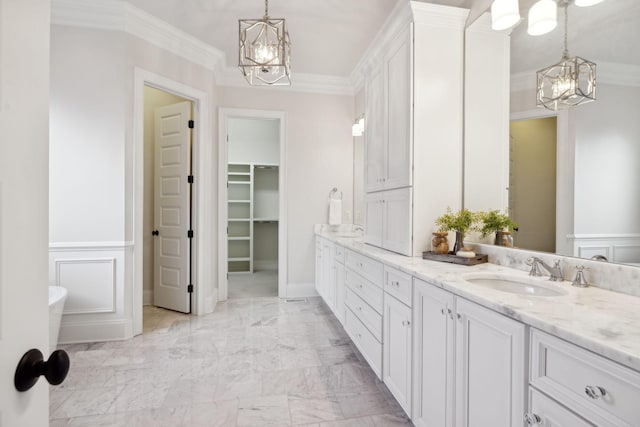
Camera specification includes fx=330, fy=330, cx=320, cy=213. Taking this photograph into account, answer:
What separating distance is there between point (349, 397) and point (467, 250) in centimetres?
121

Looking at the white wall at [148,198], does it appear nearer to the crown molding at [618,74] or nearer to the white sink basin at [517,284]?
the white sink basin at [517,284]

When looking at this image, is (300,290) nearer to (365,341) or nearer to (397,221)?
(365,341)

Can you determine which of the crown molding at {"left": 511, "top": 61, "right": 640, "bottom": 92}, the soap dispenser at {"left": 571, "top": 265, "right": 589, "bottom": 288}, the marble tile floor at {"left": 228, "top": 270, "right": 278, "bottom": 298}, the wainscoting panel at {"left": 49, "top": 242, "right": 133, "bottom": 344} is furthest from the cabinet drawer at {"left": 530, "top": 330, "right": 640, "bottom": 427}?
the marble tile floor at {"left": 228, "top": 270, "right": 278, "bottom": 298}

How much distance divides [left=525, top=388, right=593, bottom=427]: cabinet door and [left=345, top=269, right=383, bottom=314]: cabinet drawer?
120 cm

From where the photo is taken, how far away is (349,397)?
2.14 m

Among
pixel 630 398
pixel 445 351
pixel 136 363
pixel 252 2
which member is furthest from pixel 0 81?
pixel 252 2

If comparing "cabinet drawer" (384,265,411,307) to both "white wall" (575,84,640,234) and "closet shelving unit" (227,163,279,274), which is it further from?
"closet shelving unit" (227,163,279,274)

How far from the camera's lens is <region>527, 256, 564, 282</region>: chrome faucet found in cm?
153

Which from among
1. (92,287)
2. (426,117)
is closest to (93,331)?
(92,287)

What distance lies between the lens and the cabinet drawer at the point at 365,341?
222cm

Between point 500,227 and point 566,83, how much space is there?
2.78ft

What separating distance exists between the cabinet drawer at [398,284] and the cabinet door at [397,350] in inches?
1.4

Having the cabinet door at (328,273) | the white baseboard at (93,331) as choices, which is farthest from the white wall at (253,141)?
the white baseboard at (93,331)

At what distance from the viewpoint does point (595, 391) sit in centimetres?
83
